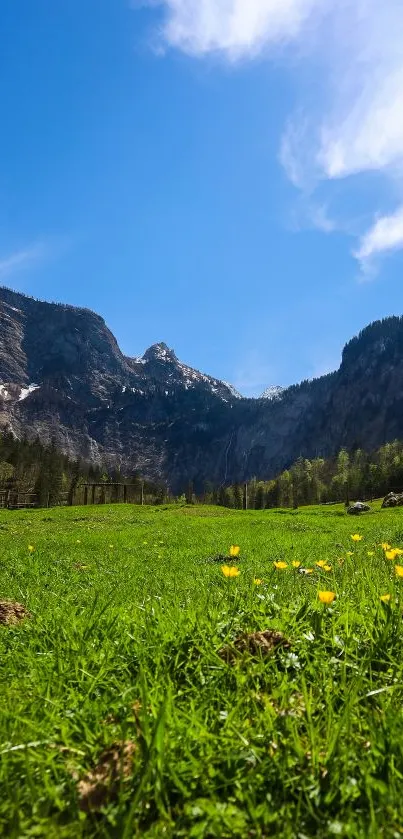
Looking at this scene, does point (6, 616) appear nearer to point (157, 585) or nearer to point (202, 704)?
point (157, 585)

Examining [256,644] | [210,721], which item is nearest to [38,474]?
[256,644]

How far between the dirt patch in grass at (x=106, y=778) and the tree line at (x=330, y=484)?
11283 cm

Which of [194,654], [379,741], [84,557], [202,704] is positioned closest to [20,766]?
[202,704]

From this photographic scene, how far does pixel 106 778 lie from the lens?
→ 68.1 inches

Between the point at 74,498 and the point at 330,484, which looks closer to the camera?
the point at 74,498

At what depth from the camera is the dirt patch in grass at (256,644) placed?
2.68 m

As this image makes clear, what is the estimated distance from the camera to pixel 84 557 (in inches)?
427

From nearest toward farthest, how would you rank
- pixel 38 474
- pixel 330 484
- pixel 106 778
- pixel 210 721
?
pixel 106 778
pixel 210 721
pixel 38 474
pixel 330 484

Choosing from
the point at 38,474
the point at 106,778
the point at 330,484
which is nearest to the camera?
the point at 106,778

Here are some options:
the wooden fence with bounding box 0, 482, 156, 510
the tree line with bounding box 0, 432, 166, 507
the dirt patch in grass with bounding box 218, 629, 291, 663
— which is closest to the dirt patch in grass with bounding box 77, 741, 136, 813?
the dirt patch in grass with bounding box 218, 629, 291, 663

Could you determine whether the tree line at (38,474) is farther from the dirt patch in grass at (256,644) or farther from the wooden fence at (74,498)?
the dirt patch in grass at (256,644)

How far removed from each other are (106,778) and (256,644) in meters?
1.22

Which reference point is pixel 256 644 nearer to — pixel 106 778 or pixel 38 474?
pixel 106 778

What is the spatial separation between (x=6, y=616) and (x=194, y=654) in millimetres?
2621
